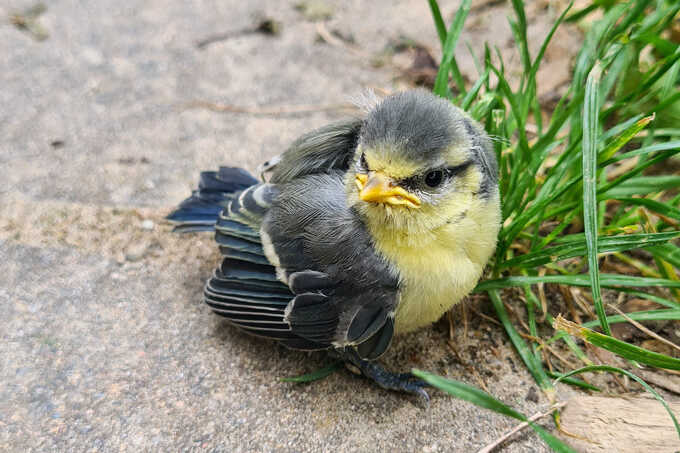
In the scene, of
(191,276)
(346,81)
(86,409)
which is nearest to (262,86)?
(346,81)

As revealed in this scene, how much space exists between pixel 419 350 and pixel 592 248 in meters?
0.77

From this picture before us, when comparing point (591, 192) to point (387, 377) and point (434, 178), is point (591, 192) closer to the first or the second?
point (434, 178)

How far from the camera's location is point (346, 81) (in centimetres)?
355

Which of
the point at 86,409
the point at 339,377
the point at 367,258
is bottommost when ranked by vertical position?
the point at 86,409

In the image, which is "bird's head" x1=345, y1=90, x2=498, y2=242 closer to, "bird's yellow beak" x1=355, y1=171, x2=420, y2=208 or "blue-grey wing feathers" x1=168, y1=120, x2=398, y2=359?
"bird's yellow beak" x1=355, y1=171, x2=420, y2=208

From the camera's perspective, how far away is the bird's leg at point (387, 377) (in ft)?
6.77

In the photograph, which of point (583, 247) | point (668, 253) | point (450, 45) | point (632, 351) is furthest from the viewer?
point (450, 45)

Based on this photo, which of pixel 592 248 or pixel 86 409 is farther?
pixel 86 409

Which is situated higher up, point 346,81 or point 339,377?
point 346,81

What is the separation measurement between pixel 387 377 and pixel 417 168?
765 millimetres

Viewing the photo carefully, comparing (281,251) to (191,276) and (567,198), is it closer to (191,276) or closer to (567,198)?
(191,276)

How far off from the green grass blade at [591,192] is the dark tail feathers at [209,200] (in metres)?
1.33

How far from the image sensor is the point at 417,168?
5.98 feet

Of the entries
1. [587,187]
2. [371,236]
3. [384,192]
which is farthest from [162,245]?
[587,187]
